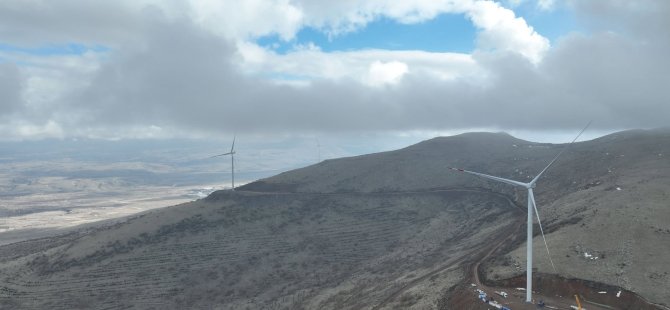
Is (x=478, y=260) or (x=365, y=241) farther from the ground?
(x=478, y=260)

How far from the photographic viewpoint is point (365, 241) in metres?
124

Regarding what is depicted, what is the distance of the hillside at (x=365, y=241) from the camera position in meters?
69.9

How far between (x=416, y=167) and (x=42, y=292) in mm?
115610

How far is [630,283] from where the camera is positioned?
56562 mm

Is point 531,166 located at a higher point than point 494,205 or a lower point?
higher

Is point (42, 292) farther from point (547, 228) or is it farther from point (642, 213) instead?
point (642, 213)

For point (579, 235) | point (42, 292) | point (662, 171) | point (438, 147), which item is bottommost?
point (42, 292)

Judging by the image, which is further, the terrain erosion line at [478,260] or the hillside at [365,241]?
the terrain erosion line at [478,260]

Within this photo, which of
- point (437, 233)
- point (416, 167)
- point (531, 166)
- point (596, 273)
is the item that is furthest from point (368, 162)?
Result: point (596, 273)

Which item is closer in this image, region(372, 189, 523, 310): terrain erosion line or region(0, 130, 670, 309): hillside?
region(0, 130, 670, 309): hillside

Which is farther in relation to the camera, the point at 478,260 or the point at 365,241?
the point at 365,241

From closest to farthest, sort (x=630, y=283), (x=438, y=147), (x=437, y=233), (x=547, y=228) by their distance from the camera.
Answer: (x=630, y=283) → (x=547, y=228) → (x=437, y=233) → (x=438, y=147)

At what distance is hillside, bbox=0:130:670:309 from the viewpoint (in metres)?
69.9

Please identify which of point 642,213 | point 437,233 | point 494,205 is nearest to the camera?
point 642,213
